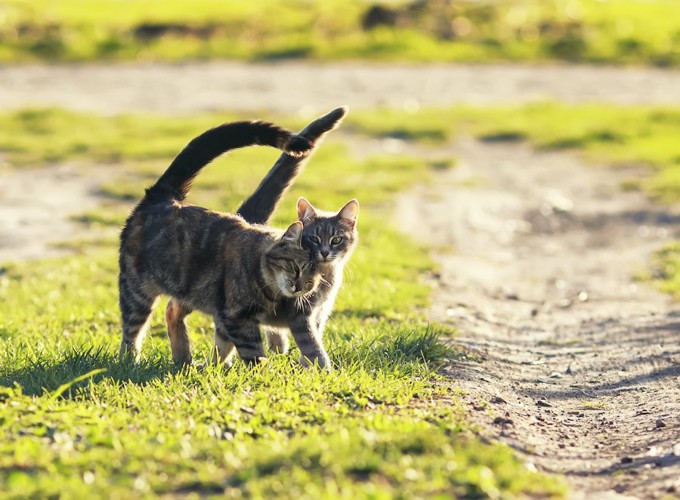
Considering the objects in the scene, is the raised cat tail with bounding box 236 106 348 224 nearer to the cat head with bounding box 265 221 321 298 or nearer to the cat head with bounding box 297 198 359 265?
the cat head with bounding box 297 198 359 265

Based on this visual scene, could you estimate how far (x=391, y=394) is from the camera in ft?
20.6

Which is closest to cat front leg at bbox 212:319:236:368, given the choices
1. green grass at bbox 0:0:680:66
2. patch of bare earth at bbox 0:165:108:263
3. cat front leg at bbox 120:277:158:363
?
cat front leg at bbox 120:277:158:363

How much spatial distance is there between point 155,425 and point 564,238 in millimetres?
9167

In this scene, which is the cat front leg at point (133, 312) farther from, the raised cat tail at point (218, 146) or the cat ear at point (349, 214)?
the cat ear at point (349, 214)

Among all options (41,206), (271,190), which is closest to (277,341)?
→ (271,190)

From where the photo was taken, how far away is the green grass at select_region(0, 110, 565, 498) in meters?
4.84

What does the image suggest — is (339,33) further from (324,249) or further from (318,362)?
(318,362)

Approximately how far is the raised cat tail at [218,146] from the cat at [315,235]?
0.93 ft

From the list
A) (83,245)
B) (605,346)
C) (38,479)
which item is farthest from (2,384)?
(83,245)

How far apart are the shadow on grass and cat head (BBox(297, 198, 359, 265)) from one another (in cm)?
A: 117

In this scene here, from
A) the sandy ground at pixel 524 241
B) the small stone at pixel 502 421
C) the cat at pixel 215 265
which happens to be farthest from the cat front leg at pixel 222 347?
the small stone at pixel 502 421

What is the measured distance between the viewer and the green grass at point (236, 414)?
4.84 metres

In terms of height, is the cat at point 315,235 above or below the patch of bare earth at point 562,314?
above

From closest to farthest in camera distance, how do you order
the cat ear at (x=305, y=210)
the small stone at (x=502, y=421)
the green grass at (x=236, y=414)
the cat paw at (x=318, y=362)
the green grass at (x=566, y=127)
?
the green grass at (x=236, y=414) → the small stone at (x=502, y=421) → the cat paw at (x=318, y=362) → the cat ear at (x=305, y=210) → the green grass at (x=566, y=127)
